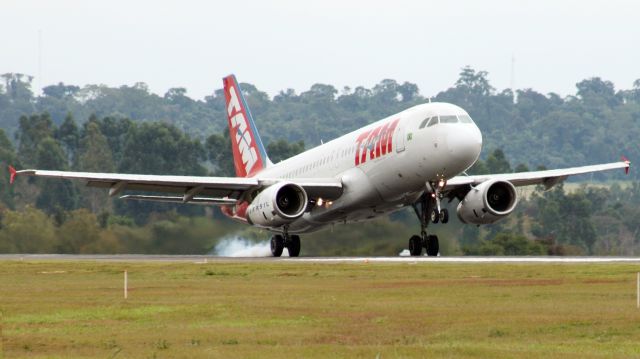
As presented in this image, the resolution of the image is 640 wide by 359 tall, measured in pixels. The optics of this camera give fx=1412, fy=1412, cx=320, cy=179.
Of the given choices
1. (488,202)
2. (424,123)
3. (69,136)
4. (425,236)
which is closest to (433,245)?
(425,236)

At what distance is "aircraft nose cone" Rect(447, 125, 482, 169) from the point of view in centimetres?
4275

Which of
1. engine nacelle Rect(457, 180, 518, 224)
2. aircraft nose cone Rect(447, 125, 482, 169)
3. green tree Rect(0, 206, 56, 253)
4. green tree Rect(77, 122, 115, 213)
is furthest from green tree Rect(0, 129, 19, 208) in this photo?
aircraft nose cone Rect(447, 125, 482, 169)

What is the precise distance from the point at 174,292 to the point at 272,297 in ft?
8.80

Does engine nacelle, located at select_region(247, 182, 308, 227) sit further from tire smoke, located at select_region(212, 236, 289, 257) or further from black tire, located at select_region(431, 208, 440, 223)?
tire smoke, located at select_region(212, 236, 289, 257)

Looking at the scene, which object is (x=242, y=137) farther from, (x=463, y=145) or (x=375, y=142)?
(x=463, y=145)

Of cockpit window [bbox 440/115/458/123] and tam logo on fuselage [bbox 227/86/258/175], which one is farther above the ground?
tam logo on fuselage [bbox 227/86/258/175]

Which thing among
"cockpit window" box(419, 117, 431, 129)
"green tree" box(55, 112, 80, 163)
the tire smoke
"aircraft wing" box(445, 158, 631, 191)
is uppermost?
"green tree" box(55, 112, 80, 163)

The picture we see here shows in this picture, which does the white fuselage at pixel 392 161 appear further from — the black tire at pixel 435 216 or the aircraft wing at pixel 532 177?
the aircraft wing at pixel 532 177

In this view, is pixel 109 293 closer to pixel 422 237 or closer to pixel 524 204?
pixel 422 237

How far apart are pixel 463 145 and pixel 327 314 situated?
20.0 m

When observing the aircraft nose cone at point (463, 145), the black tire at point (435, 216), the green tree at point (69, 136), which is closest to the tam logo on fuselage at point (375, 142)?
the aircraft nose cone at point (463, 145)

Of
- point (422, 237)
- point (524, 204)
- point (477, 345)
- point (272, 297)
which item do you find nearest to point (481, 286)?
point (272, 297)

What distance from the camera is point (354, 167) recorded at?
4750 cm

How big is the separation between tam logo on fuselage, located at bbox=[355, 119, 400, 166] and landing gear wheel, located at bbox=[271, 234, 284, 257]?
479cm
